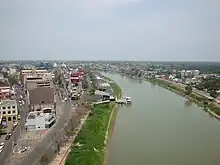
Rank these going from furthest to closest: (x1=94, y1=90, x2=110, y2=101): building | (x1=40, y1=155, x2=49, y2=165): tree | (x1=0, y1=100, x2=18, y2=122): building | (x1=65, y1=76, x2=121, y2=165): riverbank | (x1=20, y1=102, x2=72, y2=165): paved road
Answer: (x1=94, y1=90, x2=110, y2=101): building → (x1=0, y1=100, x2=18, y2=122): building → (x1=65, y1=76, x2=121, y2=165): riverbank → (x1=20, y1=102, x2=72, y2=165): paved road → (x1=40, y1=155, x2=49, y2=165): tree

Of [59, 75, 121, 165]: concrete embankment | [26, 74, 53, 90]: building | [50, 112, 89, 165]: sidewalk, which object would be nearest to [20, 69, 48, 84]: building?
[26, 74, 53, 90]: building

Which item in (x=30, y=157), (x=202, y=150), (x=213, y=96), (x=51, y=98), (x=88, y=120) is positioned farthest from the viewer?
(x=213, y=96)

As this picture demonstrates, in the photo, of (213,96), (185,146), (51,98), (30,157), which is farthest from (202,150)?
(213,96)

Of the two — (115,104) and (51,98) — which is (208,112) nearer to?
(115,104)

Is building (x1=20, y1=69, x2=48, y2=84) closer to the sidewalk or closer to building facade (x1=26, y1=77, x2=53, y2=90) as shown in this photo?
building facade (x1=26, y1=77, x2=53, y2=90)

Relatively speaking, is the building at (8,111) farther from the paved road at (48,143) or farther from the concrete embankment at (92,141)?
the concrete embankment at (92,141)

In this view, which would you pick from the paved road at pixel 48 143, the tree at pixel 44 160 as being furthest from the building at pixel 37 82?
the tree at pixel 44 160

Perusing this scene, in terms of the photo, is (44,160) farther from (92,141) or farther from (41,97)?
(41,97)
